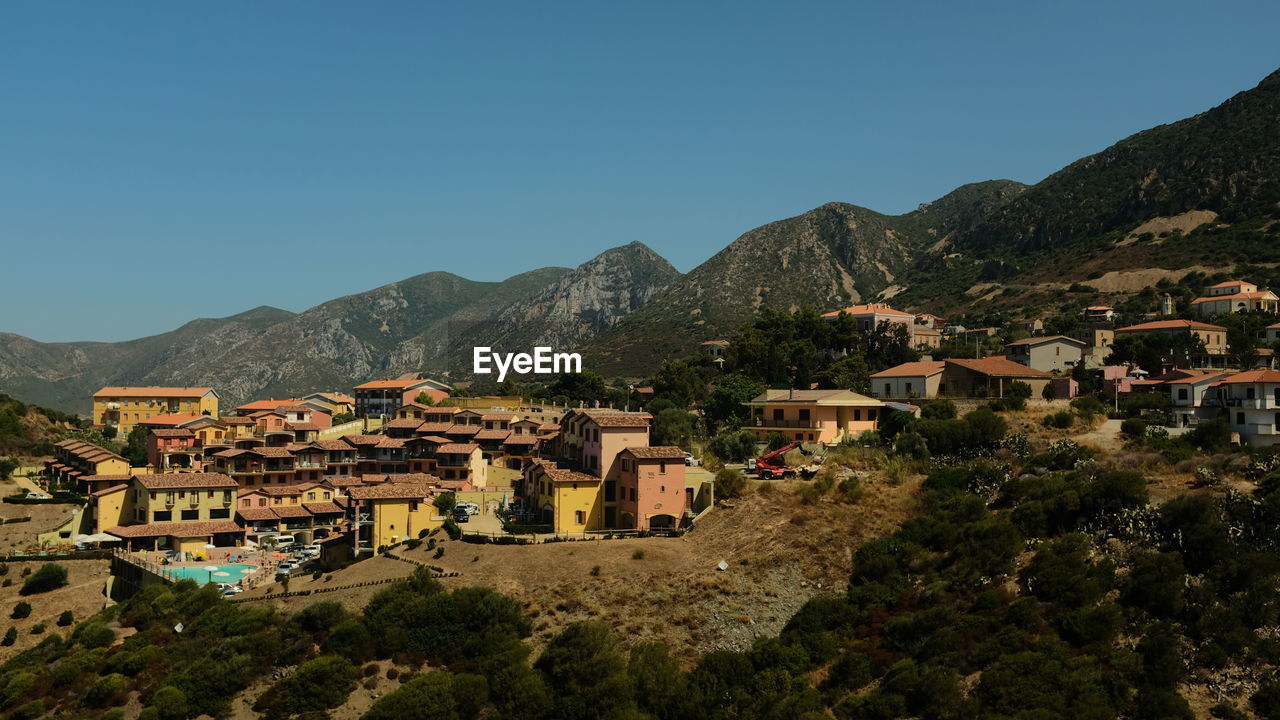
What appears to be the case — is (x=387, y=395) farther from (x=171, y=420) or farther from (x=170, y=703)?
(x=170, y=703)

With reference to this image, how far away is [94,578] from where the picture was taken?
5847 centimetres

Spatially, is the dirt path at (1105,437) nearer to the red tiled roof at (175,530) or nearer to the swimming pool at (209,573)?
the swimming pool at (209,573)

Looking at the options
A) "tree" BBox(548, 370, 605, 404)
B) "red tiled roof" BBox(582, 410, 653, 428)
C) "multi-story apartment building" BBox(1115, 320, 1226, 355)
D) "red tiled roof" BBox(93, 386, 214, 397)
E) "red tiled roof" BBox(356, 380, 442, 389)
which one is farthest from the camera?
"red tiled roof" BBox(93, 386, 214, 397)

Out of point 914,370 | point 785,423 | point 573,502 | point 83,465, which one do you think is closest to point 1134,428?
point 914,370

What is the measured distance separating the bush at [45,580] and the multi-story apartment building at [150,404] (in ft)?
183

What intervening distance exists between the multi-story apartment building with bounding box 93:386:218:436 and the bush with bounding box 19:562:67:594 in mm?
55854

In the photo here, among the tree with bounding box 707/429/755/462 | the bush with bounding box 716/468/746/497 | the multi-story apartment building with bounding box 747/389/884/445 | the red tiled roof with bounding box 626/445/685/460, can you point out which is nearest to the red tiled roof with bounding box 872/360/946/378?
the multi-story apartment building with bounding box 747/389/884/445

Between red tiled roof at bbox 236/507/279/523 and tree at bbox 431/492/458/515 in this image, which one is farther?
Answer: red tiled roof at bbox 236/507/279/523

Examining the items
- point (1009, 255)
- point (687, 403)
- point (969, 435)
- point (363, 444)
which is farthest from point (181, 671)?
point (1009, 255)

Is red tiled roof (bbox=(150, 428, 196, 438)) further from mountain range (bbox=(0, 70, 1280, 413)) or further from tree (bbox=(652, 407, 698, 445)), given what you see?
mountain range (bbox=(0, 70, 1280, 413))

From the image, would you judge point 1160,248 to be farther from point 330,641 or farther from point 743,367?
point 330,641

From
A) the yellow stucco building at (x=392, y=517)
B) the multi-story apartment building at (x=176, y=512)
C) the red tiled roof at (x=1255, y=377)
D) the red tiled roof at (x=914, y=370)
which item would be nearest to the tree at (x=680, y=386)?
the red tiled roof at (x=914, y=370)

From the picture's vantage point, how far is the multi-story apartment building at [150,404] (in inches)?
4417

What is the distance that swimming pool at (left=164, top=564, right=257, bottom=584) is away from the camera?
179ft
